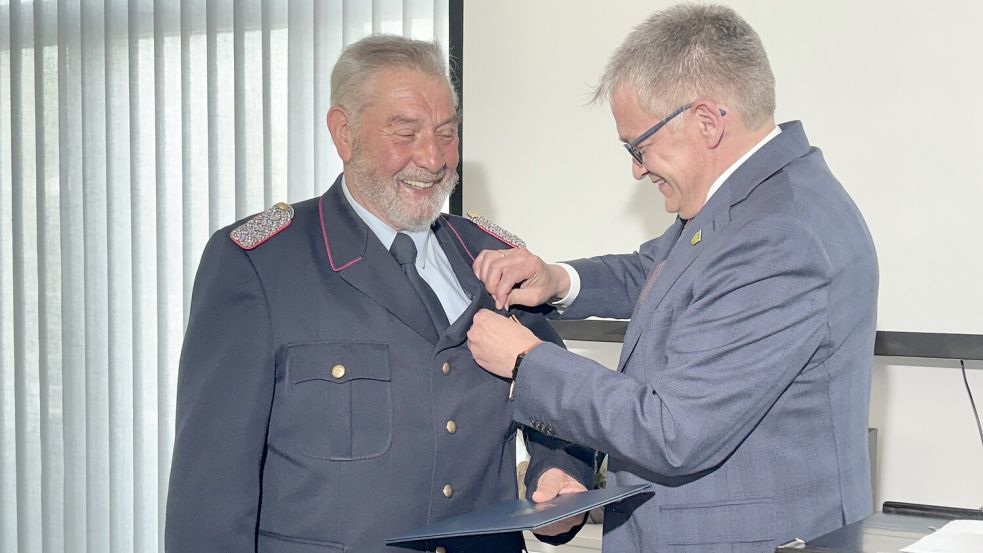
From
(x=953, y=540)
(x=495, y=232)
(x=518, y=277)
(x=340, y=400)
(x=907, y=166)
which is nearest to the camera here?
(x=953, y=540)

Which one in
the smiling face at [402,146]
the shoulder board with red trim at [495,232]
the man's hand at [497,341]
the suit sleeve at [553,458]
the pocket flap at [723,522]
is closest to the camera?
the pocket flap at [723,522]

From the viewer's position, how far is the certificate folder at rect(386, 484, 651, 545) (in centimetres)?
136

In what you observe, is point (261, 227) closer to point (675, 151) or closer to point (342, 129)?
point (342, 129)

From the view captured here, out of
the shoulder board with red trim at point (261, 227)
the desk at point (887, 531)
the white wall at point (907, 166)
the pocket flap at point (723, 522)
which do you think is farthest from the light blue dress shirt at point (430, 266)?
the white wall at point (907, 166)

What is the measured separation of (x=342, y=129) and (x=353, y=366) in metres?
0.40

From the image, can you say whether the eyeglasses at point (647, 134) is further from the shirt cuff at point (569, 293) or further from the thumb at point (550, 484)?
the thumb at point (550, 484)

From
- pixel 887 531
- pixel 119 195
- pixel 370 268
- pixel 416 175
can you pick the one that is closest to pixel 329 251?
pixel 370 268

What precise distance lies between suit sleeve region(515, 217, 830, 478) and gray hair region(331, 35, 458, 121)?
0.58 m

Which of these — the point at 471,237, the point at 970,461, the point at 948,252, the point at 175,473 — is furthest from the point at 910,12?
the point at 175,473

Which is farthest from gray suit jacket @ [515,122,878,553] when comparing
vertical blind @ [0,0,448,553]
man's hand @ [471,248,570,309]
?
vertical blind @ [0,0,448,553]

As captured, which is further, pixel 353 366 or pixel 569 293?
pixel 569 293

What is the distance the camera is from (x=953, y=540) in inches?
47.8

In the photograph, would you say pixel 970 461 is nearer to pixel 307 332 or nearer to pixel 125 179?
pixel 307 332

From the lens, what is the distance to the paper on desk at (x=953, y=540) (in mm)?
1161
